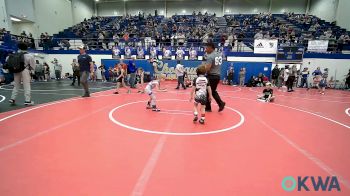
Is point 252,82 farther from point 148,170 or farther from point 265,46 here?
point 148,170

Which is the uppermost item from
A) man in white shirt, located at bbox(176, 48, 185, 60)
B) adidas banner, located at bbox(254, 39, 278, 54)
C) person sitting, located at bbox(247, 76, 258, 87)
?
adidas banner, located at bbox(254, 39, 278, 54)

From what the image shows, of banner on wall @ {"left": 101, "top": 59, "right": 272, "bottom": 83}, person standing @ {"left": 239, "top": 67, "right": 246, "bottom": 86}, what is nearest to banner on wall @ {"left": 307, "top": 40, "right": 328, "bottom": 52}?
banner on wall @ {"left": 101, "top": 59, "right": 272, "bottom": 83}

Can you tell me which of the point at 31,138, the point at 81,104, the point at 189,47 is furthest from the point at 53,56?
the point at 31,138

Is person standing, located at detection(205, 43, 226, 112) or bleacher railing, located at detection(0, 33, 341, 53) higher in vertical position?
bleacher railing, located at detection(0, 33, 341, 53)

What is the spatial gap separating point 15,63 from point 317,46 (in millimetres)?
19904

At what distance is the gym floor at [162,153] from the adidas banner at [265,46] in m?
12.2

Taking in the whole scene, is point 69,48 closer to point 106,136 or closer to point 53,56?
point 53,56

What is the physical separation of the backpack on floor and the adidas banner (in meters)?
16.0

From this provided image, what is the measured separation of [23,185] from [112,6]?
35.9 metres

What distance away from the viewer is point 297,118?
21.0 feet

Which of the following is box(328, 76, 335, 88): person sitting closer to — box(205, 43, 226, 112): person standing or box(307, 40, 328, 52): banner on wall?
box(307, 40, 328, 52): banner on wall

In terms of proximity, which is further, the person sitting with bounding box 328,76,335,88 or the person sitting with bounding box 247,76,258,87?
the person sitting with bounding box 247,76,258,87

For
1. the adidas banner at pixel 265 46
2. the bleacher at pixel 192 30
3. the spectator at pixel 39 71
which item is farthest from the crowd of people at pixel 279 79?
the spectator at pixel 39 71

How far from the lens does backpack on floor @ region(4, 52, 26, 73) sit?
271 inches
